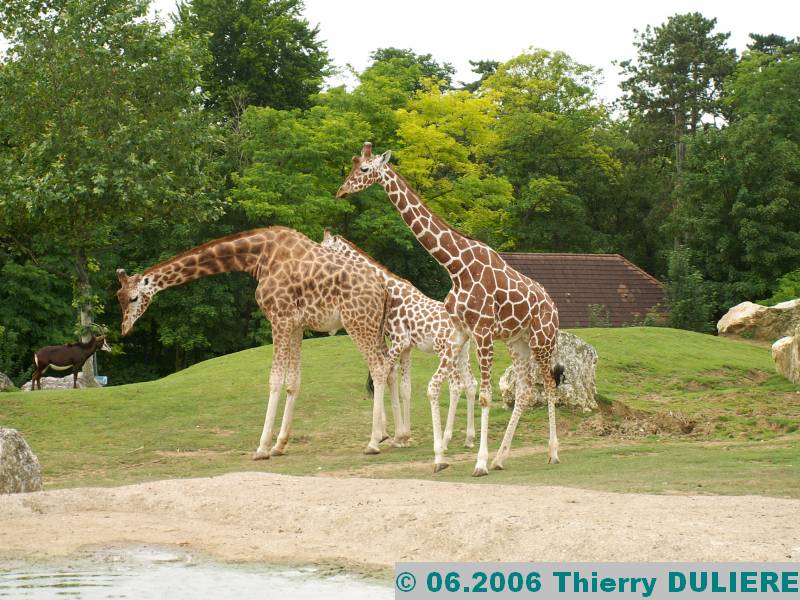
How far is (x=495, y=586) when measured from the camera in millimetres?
8789

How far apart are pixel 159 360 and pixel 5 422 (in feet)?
89.5

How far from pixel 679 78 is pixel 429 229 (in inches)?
1839

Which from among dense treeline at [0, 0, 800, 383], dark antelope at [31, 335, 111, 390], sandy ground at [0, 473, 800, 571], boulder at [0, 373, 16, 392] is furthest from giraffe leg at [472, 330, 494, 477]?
boulder at [0, 373, 16, 392]

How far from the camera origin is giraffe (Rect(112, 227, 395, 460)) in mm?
17078

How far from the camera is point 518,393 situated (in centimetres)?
1549

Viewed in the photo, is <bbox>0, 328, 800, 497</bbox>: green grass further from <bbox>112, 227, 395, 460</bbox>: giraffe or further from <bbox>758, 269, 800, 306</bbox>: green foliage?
<bbox>758, 269, 800, 306</bbox>: green foliage

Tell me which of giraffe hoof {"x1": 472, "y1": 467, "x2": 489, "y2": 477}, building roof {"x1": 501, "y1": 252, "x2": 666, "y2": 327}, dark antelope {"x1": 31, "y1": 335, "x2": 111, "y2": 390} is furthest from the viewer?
building roof {"x1": 501, "y1": 252, "x2": 666, "y2": 327}

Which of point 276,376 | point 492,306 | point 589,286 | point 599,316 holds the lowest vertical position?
point 276,376

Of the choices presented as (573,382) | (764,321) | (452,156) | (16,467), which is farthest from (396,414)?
(452,156)

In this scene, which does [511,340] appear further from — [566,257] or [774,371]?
[566,257]

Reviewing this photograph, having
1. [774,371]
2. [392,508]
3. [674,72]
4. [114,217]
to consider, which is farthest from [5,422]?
[674,72]

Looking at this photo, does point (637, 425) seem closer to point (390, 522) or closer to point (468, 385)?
point (468, 385)

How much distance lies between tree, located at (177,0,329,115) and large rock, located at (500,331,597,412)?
98.7ft

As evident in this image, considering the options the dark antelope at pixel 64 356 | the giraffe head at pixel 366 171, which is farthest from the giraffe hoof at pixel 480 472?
the dark antelope at pixel 64 356
